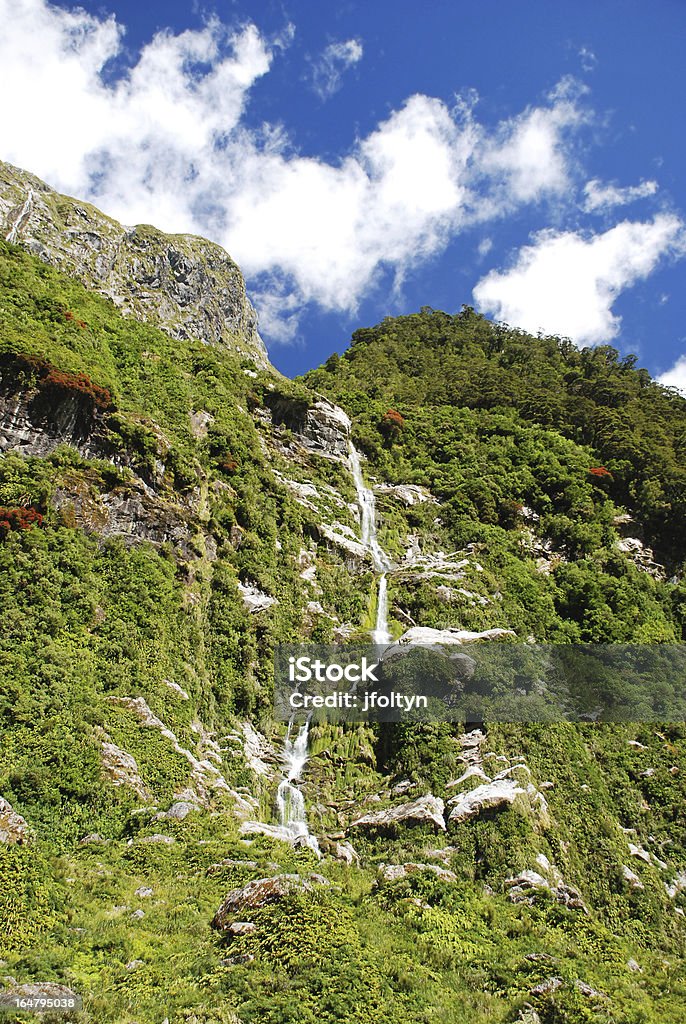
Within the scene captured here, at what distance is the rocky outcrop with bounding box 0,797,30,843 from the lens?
14.8m

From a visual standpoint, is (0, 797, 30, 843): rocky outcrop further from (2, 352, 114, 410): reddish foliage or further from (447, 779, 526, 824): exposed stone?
(2, 352, 114, 410): reddish foliage

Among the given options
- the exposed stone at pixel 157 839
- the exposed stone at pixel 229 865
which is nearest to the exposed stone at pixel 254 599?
the exposed stone at pixel 157 839

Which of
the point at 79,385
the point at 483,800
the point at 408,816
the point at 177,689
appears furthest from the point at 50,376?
the point at 483,800

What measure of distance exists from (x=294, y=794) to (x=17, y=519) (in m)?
16.1

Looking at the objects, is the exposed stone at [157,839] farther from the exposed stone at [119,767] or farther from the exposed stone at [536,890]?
the exposed stone at [536,890]

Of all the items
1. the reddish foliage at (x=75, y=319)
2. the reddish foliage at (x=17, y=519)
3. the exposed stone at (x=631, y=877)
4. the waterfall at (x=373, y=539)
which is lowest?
the exposed stone at (x=631, y=877)

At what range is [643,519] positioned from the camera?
4434 centimetres

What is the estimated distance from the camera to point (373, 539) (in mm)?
41125

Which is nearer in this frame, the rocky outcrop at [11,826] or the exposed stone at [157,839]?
the rocky outcrop at [11,826]

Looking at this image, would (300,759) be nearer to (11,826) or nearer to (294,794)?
(294,794)

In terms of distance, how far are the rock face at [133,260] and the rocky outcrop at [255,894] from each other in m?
71.3

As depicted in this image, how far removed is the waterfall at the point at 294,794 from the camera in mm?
20844

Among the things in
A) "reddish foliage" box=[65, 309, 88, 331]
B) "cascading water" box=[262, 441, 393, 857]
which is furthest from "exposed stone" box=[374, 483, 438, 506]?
"reddish foliage" box=[65, 309, 88, 331]

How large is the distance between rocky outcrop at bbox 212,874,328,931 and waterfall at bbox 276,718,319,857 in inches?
190
